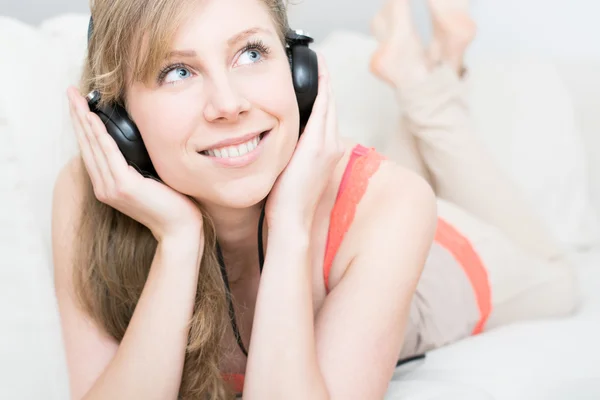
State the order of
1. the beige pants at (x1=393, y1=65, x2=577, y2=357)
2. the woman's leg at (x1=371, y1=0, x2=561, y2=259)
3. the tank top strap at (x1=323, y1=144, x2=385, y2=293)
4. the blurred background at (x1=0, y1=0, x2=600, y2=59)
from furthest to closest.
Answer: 1. the blurred background at (x1=0, y1=0, x2=600, y2=59)
2. the woman's leg at (x1=371, y1=0, x2=561, y2=259)
3. the beige pants at (x1=393, y1=65, x2=577, y2=357)
4. the tank top strap at (x1=323, y1=144, x2=385, y2=293)

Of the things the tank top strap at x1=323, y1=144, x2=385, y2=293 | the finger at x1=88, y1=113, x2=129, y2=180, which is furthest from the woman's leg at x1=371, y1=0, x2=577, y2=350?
the finger at x1=88, y1=113, x2=129, y2=180

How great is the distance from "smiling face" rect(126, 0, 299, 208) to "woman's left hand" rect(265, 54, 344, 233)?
Result: 3 centimetres

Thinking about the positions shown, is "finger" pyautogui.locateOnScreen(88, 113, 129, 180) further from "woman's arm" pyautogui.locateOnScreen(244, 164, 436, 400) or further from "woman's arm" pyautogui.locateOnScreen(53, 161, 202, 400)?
"woman's arm" pyautogui.locateOnScreen(244, 164, 436, 400)

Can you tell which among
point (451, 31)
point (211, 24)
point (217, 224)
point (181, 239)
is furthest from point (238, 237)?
point (451, 31)

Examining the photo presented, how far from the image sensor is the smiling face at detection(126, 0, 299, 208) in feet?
2.93

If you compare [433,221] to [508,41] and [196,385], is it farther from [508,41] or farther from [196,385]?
[508,41]

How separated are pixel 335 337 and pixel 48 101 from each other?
0.70m

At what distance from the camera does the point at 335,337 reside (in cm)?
95

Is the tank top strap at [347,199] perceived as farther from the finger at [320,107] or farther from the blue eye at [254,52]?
the blue eye at [254,52]

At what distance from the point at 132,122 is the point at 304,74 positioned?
0.26m

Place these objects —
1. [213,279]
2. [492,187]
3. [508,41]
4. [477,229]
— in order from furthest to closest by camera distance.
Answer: [508,41], [492,187], [477,229], [213,279]

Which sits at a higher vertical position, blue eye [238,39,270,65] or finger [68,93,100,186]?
blue eye [238,39,270,65]

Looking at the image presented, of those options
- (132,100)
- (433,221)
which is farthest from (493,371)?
(132,100)

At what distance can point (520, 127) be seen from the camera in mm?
1833
